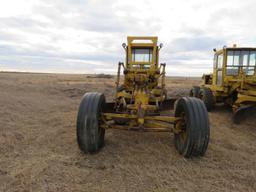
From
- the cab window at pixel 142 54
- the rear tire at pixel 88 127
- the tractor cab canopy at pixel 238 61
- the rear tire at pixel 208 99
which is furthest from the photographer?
the rear tire at pixel 208 99

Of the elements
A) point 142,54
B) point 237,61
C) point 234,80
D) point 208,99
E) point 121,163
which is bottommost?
point 121,163

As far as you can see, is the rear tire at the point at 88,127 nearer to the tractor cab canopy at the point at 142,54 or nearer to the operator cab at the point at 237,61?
the tractor cab canopy at the point at 142,54

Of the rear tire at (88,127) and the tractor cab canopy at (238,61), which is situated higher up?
the tractor cab canopy at (238,61)

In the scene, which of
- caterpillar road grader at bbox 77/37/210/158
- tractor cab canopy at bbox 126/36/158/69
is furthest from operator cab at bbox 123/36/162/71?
caterpillar road grader at bbox 77/37/210/158

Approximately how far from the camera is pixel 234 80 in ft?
27.3

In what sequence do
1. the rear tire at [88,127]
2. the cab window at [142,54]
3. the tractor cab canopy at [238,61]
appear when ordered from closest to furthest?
1. the rear tire at [88,127]
2. the cab window at [142,54]
3. the tractor cab canopy at [238,61]

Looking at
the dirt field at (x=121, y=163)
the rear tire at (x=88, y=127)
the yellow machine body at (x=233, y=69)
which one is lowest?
the dirt field at (x=121, y=163)

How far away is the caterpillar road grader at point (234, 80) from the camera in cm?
768

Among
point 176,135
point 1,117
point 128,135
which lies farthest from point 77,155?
point 1,117

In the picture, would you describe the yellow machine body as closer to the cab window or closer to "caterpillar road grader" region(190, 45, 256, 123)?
"caterpillar road grader" region(190, 45, 256, 123)

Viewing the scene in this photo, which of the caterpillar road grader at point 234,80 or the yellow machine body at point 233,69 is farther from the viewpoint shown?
the yellow machine body at point 233,69

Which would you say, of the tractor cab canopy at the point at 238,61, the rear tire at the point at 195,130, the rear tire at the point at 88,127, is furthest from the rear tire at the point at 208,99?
the rear tire at the point at 88,127

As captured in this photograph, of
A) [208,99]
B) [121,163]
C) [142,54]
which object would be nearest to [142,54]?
[142,54]

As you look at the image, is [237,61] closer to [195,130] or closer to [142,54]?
[142,54]
